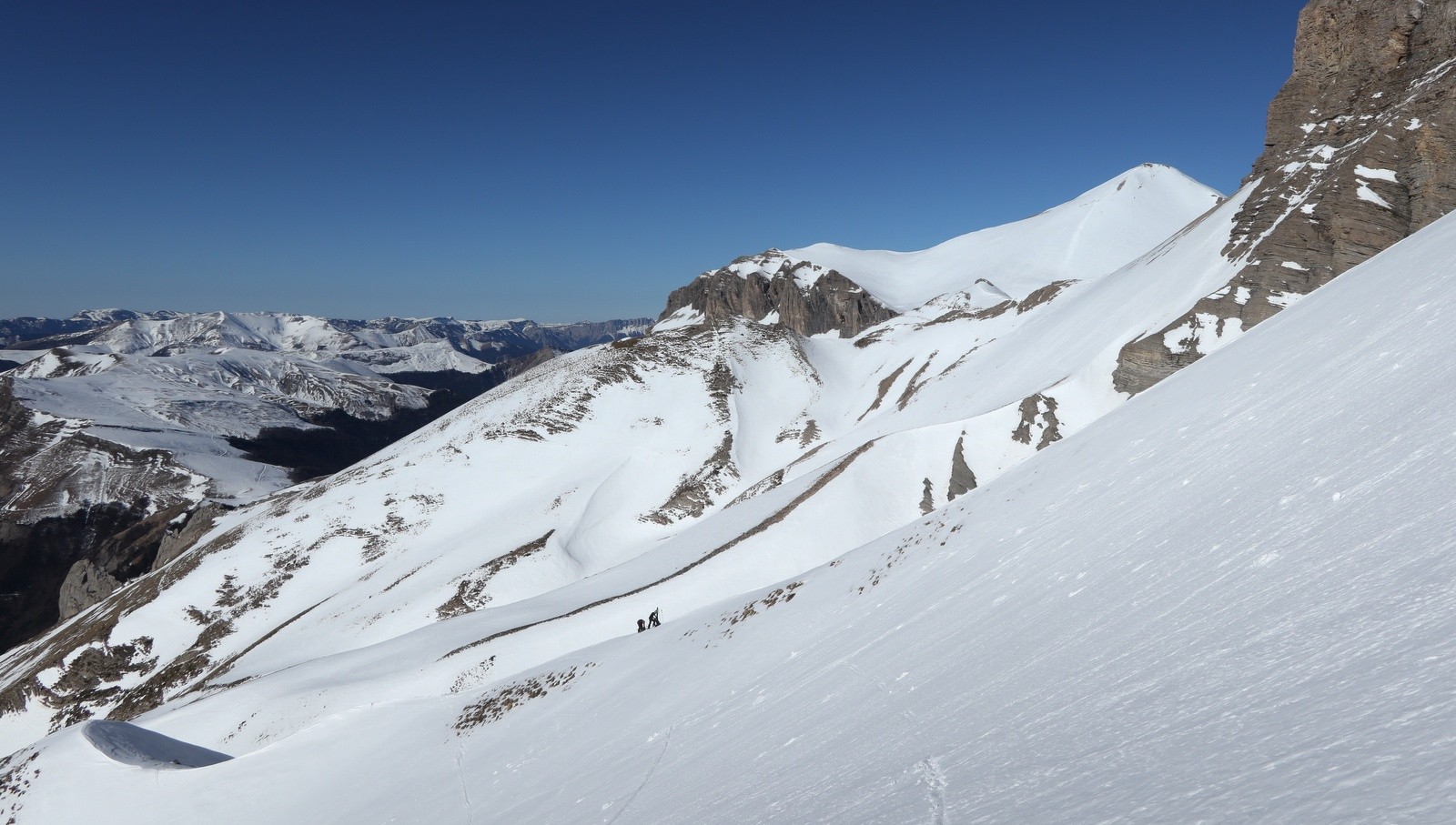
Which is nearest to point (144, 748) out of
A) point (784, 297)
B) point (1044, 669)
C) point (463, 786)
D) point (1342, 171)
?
point (463, 786)

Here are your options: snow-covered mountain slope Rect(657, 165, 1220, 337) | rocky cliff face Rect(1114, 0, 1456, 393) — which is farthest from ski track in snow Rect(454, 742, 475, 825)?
snow-covered mountain slope Rect(657, 165, 1220, 337)

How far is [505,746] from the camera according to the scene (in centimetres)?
1390

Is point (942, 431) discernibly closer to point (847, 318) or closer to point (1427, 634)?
point (1427, 634)

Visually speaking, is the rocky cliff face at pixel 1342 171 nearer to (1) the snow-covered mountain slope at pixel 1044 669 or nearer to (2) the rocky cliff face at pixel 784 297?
(1) the snow-covered mountain slope at pixel 1044 669

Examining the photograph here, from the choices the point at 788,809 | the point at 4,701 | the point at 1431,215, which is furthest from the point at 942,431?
the point at 4,701

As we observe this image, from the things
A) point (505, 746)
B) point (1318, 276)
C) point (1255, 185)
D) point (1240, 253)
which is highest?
point (1255, 185)

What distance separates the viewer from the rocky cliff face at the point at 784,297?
11750 centimetres

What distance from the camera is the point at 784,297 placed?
131750 mm

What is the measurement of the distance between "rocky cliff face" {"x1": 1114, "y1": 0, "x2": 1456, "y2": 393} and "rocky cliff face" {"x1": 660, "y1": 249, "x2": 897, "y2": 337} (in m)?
79.3

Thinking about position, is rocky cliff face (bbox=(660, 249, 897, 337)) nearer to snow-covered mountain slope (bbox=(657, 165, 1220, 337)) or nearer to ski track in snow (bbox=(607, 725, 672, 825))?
snow-covered mountain slope (bbox=(657, 165, 1220, 337))

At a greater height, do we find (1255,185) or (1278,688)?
(1255,185)

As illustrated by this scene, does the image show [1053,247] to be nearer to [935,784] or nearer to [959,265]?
[959,265]

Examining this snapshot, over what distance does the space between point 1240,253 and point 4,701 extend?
237 ft

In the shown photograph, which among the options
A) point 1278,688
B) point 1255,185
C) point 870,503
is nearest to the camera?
point 1278,688
